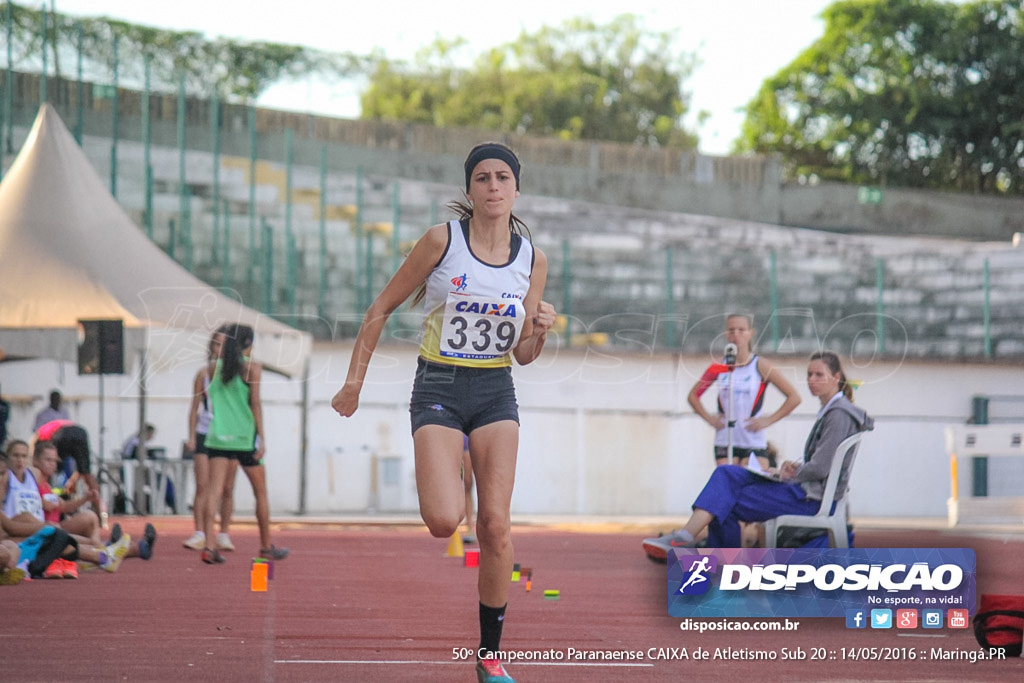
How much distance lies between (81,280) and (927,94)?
113ft

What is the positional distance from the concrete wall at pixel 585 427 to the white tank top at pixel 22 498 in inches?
394

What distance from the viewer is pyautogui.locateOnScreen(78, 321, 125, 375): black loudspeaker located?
15383mm

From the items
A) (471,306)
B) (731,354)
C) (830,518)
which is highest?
(471,306)

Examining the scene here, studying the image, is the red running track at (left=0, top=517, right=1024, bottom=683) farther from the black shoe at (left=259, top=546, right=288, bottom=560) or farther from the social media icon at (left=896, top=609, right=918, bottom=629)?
the black shoe at (left=259, top=546, right=288, bottom=560)

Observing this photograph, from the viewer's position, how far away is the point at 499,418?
18.8 feet

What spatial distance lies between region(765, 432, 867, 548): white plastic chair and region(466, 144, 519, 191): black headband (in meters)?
3.52

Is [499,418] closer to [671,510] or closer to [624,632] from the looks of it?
[624,632]

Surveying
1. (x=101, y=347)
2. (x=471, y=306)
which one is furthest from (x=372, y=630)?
(x=101, y=347)

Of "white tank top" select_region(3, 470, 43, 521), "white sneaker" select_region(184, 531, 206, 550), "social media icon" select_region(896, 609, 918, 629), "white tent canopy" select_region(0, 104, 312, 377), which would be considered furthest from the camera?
"white tent canopy" select_region(0, 104, 312, 377)

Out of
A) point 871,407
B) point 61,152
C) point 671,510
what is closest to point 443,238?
point 61,152

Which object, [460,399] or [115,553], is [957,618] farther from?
[115,553]

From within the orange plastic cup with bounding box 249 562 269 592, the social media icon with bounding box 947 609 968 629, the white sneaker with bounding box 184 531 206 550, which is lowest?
the white sneaker with bounding box 184 531 206 550

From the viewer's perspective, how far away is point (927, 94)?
1762 inches

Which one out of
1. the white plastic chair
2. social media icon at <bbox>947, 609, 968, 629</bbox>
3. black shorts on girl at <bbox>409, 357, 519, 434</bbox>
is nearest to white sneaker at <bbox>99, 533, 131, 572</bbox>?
the white plastic chair
